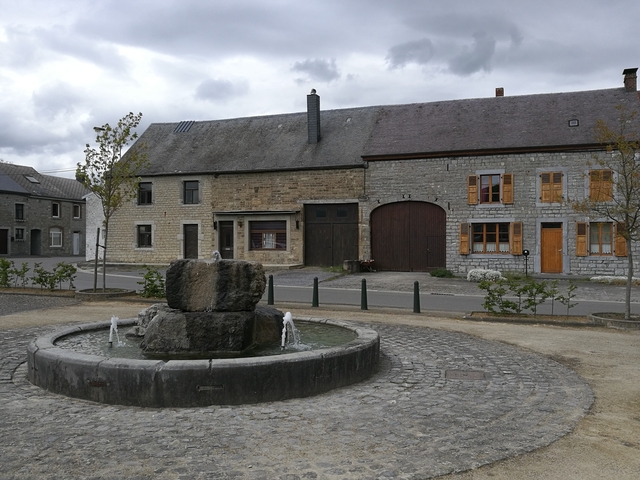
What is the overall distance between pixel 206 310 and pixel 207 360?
118 cm

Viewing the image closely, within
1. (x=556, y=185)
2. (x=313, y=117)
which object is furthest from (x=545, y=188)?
(x=313, y=117)

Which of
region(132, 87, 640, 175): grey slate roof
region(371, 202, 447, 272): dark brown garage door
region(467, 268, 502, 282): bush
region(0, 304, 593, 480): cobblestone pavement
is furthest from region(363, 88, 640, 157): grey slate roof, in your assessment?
region(0, 304, 593, 480): cobblestone pavement

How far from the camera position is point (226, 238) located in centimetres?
2786

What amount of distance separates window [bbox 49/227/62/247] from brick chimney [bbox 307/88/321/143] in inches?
1089

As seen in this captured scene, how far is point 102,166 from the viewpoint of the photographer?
50.6 feet

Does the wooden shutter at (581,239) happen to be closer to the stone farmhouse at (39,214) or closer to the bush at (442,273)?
the bush at (442,273)

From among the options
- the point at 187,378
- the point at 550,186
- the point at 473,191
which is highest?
the point at 550,186

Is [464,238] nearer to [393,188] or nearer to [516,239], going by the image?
[516,239]

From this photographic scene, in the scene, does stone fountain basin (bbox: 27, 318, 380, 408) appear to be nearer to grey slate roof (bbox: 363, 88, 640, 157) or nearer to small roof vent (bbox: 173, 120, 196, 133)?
grey slate roof (bbox: 363, 88, 640, 157)

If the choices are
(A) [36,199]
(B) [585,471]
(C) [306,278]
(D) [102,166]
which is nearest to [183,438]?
(B) [585,471]

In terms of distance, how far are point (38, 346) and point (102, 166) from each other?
10136 mm

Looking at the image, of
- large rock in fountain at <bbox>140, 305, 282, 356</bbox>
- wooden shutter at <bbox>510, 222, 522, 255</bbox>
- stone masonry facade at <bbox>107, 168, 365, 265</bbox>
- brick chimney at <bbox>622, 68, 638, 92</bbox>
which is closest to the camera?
large rock in fountain at <bbox>140, 305, 282, 356</bbox>

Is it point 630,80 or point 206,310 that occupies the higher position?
point 630,80

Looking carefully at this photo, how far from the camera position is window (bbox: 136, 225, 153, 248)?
95.6 ft
